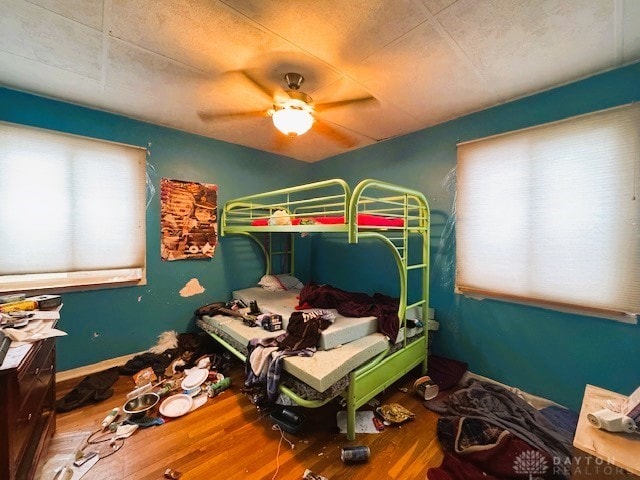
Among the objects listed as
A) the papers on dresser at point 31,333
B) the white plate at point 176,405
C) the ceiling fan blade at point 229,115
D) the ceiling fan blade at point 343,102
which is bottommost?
the white plate at point 176,405

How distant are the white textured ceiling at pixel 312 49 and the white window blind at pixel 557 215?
0.45m

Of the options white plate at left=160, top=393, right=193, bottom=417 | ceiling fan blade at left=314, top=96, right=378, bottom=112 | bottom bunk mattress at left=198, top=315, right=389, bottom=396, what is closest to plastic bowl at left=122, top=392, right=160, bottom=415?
white plate at left=160, top=393, right=193, bottom=417

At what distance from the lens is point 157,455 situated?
5.08 ft

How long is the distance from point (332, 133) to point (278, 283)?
1970 millimetres

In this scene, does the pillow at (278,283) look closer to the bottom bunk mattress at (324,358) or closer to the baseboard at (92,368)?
the bottom bunk mattress at (324,358)

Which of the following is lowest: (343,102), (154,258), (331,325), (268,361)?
(268,361)

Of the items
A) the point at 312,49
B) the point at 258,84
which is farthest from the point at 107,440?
the point at 312,49

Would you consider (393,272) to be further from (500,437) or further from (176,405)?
(176,405)

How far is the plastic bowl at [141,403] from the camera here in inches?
73.2

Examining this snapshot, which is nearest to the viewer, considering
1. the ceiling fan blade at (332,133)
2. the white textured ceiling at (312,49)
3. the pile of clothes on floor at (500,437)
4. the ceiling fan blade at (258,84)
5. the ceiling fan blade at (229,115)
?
the white textured ceiling at (312,49)

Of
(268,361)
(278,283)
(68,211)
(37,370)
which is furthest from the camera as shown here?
(278,283)

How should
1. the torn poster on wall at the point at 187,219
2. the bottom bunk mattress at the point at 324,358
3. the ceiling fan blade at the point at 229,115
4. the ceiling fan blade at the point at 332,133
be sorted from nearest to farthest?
1. the bottom bunk mattress at the point at 324,358
2. the ceiling fan blade at the point at 229,115
3. the ceiling fan blade at the point at 332,133
4. the torn poster on wall at the point at 187,219

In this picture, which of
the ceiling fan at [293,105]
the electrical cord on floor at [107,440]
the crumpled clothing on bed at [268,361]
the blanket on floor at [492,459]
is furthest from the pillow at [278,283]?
the blanket on floor at [492,459]

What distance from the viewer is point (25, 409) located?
45.6 inches
